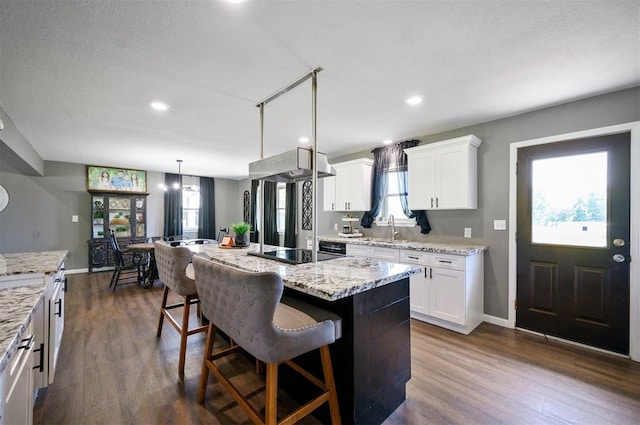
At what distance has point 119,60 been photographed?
6.81 feet

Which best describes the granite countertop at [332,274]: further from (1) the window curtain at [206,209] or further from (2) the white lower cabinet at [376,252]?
(1) the window curtain at [206,209]

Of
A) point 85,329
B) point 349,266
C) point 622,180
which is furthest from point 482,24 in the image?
point 85,329

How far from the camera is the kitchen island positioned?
1510mm

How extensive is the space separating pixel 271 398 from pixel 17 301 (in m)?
1.23

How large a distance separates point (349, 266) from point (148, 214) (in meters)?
6.70

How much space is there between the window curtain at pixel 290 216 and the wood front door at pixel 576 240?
408 cm

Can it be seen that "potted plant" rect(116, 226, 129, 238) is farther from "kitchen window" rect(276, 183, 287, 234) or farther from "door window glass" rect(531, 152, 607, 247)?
"door window glass" rect(531, 152, 607, 247)

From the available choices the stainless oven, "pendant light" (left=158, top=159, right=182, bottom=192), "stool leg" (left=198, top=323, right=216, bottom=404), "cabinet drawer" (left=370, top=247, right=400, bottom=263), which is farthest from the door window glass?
"pendant light" (left=158, top=159, right=182, bottom=192)

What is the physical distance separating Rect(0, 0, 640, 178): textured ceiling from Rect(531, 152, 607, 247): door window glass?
664 millimetres

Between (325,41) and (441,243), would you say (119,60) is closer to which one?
(325,41)

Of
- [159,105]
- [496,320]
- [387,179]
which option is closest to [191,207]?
[159,105]

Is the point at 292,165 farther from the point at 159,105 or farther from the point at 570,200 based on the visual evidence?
the point at 570,200

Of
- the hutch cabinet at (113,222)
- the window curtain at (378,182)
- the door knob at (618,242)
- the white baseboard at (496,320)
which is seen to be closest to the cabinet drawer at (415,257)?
the white baseboard at (496,320)

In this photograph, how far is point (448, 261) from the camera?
310 centimetres
